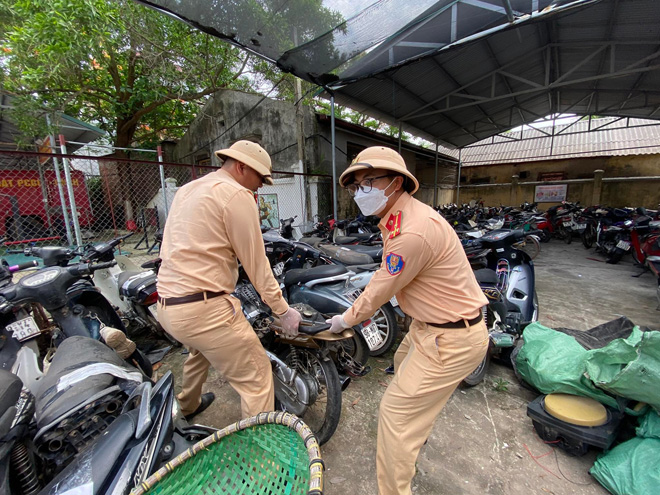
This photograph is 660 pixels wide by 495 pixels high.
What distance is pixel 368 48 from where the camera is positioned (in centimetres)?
430

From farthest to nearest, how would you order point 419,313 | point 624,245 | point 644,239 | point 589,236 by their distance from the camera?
point 589,236, point 624,245, point 644,239, point 419,313

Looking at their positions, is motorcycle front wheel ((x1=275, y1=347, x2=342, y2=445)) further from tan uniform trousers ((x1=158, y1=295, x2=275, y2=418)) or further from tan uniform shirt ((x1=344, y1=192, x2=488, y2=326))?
tan uniform shirt ((x1=344, y1=192, x2=488, y2=326))

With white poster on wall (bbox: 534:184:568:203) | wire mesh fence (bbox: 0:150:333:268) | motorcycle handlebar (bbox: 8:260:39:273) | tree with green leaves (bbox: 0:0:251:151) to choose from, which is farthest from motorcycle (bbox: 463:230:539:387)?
white poster on wall (bbox: 534:184:568:203)

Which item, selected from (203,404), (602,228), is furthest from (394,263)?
(602,228)

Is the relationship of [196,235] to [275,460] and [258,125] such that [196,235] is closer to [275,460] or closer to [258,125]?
[275,460]

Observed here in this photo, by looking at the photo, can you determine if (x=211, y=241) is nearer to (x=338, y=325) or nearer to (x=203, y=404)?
(x=338, y=325)

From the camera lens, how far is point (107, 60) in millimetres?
6223

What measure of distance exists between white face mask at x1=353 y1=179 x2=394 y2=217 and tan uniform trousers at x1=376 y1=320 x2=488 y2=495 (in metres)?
0.64

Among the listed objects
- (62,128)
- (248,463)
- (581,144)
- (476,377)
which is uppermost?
(581,144)

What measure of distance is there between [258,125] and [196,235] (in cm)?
768

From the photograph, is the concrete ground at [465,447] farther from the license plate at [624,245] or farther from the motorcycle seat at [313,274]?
the license plate at [624,245]

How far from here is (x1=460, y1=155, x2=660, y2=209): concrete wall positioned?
12398mm

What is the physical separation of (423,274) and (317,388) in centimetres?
109

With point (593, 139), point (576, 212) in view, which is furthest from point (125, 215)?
point (593, 139)
